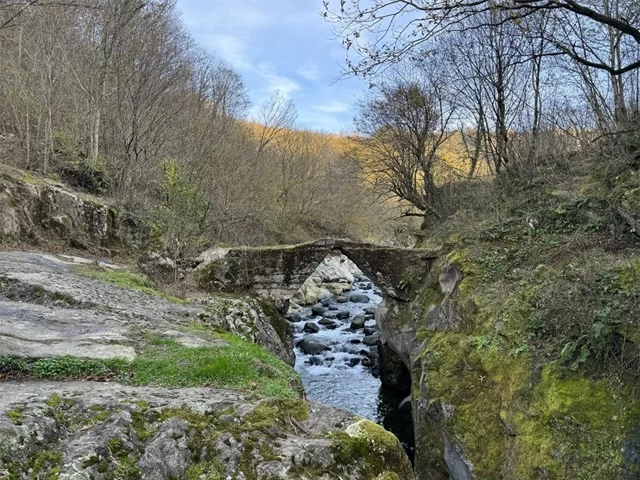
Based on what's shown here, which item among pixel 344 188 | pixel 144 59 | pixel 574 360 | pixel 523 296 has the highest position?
pixel 144 59

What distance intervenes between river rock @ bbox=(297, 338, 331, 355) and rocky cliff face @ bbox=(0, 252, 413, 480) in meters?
12.5

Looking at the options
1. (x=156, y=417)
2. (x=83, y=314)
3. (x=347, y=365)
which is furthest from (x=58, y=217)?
(x=156, y=417)

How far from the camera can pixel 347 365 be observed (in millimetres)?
16719

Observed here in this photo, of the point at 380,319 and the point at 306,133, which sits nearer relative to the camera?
the point at 380,319

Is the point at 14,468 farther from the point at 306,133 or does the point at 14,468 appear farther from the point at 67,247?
the point at 306,133

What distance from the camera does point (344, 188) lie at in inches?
1296

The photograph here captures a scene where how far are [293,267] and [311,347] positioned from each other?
4.05 meters

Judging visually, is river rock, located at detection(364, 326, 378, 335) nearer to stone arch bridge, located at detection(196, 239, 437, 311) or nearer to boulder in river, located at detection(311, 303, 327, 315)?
boulder in river, located at detection(311, 303, 327, 315)

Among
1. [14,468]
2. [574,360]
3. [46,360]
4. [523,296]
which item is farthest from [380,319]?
[14,468]

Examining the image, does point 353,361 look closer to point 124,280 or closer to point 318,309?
point 318,309

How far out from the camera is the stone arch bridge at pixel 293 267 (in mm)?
14297

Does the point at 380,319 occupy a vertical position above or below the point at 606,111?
below

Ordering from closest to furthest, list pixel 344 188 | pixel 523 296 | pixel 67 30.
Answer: pixel 523 296, pixel 67 30, pixel 344 188

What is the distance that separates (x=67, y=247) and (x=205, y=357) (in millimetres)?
9997
